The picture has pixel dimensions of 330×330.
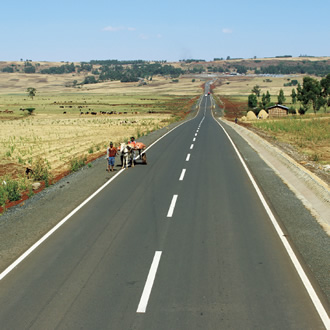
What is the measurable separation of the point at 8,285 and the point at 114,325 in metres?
2.83

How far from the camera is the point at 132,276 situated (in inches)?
329

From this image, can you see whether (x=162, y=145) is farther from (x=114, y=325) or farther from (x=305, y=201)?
(x=114, y=325)

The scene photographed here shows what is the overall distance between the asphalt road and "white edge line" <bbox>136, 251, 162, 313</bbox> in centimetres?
2

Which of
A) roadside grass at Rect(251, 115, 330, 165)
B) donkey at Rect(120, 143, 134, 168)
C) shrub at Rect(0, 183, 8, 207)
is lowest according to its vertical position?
roadside grass at Rect(251, 115, 330, 165)

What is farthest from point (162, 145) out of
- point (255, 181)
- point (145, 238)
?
point (145, 238)

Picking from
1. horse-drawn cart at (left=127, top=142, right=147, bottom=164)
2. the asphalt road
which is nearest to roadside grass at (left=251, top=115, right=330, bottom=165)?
horse-drawn cart at (left=127, top=142, right=147, bottom=164)

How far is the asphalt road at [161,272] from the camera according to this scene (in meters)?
6.82

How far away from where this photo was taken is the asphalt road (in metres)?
6.82

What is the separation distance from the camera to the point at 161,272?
856cm

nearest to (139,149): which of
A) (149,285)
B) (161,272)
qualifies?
(161,272)

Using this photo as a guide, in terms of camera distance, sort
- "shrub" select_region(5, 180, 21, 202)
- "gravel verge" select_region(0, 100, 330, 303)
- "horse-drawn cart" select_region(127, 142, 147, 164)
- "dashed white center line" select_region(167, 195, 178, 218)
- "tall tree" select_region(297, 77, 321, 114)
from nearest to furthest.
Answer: "gravel verge" select_region(0, 100, 330, 303) → "dashed white center line" select_region(167, 195, 178, 218) → "shrub" select_region(5, 180, 21, 202) → "horse-drawn cart" select_region(127, 142, 147, 164) → "tall tree" select_region(297, 77, 321, 114)

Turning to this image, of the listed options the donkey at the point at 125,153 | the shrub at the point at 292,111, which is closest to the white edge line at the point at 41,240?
the donkey at the point at 125,153

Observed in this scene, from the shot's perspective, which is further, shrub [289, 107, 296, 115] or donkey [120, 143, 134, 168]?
shrub [289, 107, 296, 115]

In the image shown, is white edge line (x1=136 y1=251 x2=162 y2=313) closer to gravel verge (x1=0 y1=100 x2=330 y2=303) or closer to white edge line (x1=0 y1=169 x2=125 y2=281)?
white edge line (x1=0 y1=169 x2=125 y2=281)
